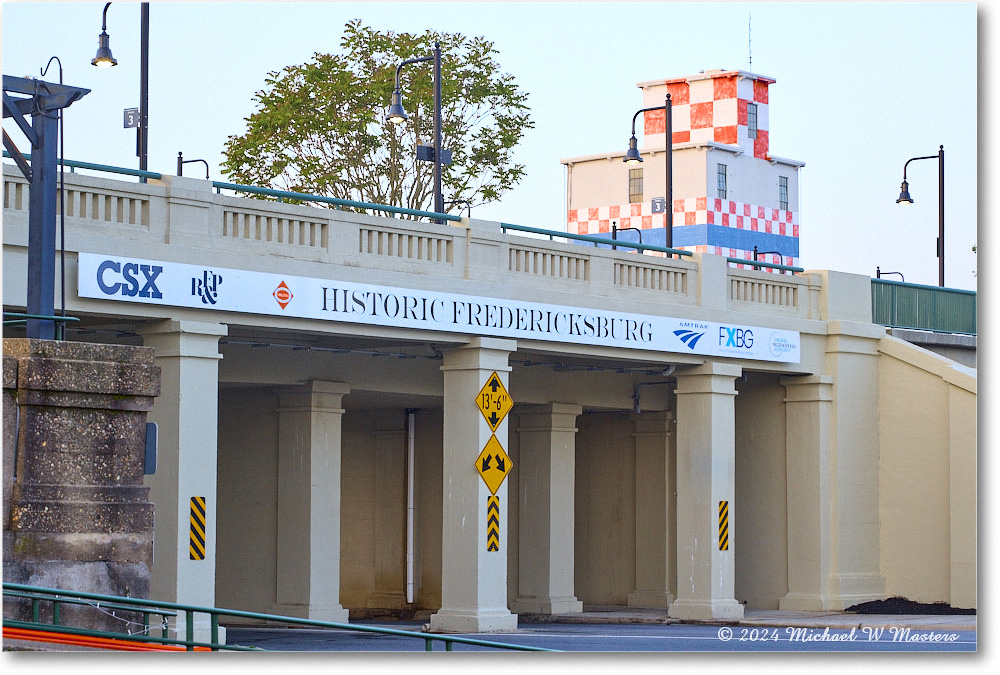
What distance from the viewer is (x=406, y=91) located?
41000 mm

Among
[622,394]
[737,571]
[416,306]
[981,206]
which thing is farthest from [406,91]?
[981,206]

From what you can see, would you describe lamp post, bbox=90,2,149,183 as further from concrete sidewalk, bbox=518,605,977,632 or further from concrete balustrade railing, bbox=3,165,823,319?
concrete sidewalk, bbox=518,605,977,632

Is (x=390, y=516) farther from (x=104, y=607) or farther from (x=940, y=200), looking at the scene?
(x=104, y=607)

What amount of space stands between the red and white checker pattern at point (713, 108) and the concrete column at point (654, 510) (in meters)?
30.3

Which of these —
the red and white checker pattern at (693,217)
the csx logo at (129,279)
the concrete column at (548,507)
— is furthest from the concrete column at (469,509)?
the red and white checker pattern at (693,217)

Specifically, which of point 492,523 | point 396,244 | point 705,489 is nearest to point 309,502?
point 492,523

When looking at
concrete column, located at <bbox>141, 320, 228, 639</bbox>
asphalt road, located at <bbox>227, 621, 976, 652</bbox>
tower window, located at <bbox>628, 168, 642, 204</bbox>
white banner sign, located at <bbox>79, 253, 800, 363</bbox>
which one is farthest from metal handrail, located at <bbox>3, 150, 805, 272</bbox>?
tower window, located at <bbox>628, 168, 642, 204</bbox>

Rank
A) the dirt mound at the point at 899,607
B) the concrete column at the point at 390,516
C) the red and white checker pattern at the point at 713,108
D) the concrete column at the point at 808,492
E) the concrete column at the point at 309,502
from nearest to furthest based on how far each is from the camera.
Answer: the concrete column at the point at 309,502
the dirt mound at the point at 899,607
the concrete column at the point at 808,492
the concrete column at the point at 390,516
the red and white checker pattern at the point at 713,108

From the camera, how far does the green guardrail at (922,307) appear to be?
28656mm

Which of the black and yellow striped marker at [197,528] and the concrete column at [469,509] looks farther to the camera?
the concrete column at [469,509]

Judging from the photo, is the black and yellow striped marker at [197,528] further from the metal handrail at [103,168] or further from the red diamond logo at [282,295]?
the metal handrail at [103,168]

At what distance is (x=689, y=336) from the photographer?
25.0 metres

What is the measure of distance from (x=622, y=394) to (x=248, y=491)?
714 centimetres

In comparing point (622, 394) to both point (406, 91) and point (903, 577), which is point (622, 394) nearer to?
point (903, 577)
